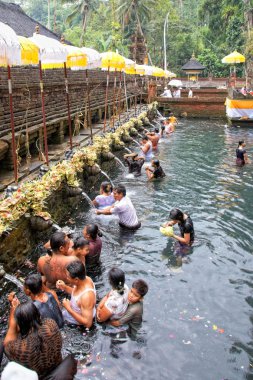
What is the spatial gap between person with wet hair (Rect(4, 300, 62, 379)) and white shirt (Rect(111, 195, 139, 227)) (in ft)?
16.1

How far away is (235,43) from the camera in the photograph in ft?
144

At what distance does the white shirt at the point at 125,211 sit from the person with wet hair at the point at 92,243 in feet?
4.81

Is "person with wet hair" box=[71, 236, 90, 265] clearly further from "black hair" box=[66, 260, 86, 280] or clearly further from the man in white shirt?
the man in white shirt

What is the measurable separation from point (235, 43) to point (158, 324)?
4323 cm

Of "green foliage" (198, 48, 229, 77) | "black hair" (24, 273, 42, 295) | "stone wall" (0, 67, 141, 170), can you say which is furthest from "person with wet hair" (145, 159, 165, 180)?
"green foliage" (198, 48, 229, 77)

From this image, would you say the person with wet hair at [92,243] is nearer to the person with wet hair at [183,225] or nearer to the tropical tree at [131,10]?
the person with wet hair at [183,225]

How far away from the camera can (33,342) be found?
4.39m

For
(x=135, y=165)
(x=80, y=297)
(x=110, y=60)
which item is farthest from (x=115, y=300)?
(x=110, y=60)

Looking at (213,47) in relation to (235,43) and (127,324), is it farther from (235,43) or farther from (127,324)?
(127,324)

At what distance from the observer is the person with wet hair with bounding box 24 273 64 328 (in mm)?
5258

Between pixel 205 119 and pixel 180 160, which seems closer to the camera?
pixel 180 160

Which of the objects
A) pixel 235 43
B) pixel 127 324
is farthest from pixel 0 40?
pixel 235 43

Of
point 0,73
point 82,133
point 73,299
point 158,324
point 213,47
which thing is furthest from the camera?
point 213,47

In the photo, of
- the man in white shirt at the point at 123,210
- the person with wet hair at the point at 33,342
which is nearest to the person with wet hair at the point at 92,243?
the man in white shirt at the point at 123,210
